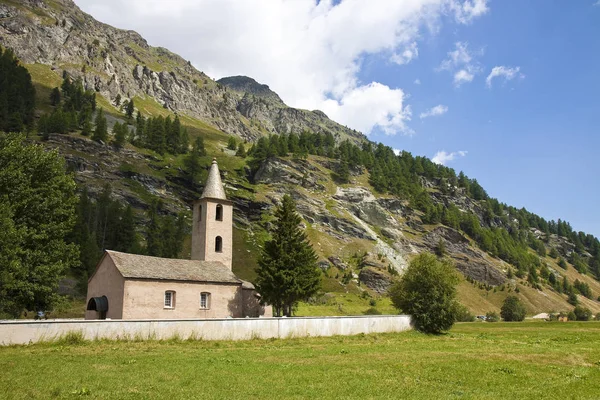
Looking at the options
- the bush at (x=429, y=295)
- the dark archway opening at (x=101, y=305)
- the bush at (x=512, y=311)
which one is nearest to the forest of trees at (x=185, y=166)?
the dark archway opening at (x=101, y=305)

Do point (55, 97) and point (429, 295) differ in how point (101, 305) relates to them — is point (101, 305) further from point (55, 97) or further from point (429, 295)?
point (55, 97)

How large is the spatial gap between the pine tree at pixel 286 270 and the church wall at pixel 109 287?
13.4m

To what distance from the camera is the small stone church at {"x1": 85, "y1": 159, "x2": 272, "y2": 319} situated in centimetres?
3591

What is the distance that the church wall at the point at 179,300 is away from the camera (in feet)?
117

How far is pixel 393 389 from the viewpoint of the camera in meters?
14.1

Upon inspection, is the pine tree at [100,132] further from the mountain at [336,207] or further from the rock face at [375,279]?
the rock face at [375,279]

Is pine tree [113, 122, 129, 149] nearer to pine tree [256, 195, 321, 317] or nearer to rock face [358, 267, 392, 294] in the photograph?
rock face [358, 267, 392, 294]

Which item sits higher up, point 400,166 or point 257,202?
point 400,166

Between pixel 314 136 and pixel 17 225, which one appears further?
pixel 314 136

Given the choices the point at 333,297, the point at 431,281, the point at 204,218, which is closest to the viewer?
the point at 431,281

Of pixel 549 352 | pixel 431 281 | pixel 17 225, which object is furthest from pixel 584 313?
pixel 17 225

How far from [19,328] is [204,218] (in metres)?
26.6

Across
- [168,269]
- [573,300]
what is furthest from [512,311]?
[168,269]

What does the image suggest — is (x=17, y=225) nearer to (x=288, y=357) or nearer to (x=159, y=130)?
(x=288, y=357)
